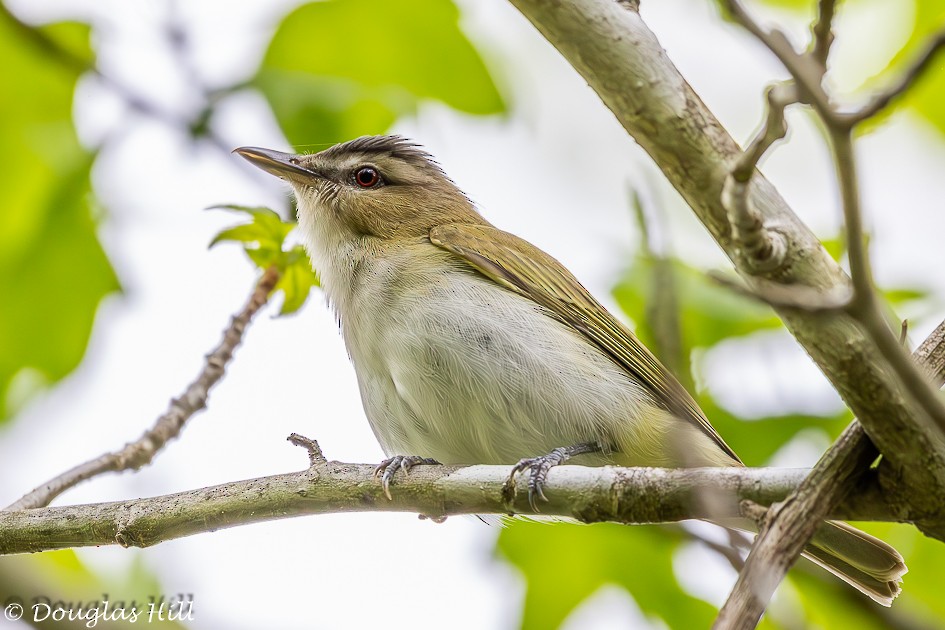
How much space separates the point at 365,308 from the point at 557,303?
947mm

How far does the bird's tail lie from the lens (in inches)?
149

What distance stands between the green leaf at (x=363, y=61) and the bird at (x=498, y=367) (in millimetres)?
806

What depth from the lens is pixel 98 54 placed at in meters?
5.13

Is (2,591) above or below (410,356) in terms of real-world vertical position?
below

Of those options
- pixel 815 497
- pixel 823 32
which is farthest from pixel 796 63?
pixel 815 497

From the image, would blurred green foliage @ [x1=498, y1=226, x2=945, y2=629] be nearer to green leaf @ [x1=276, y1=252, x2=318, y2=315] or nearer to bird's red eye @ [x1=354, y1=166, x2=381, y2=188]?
green leaf @ [x1=276, y1=252, x2=318, y2=315]

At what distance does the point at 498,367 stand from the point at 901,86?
2815mm

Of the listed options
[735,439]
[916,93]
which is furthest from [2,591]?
[916,93]

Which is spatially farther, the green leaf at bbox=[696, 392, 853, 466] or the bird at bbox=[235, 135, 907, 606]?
the bird at bbox=[235, 135, 907, 606]

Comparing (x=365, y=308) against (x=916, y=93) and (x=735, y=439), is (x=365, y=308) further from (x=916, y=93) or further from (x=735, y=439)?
(x=916, y=93)

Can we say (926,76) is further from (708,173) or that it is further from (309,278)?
(309,278)

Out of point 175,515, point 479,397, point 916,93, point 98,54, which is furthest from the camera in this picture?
point 98,54

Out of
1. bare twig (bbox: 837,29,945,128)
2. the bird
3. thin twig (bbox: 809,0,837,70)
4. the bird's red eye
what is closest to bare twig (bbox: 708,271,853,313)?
bare twig (bbox: 837,29,945,128)

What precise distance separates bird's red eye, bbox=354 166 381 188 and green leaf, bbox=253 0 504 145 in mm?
1082
